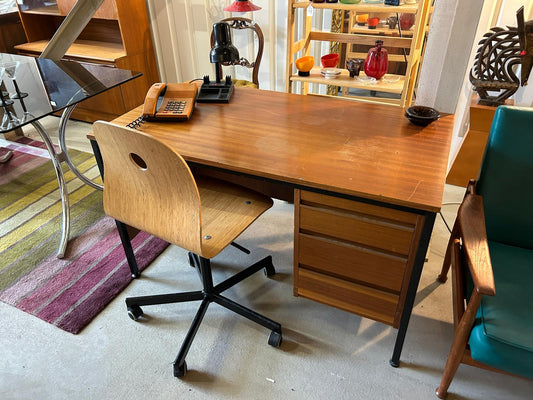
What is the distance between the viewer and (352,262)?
1.38 meters

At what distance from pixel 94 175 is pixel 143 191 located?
170cm

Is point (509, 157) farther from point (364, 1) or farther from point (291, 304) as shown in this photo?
point (364, 1)

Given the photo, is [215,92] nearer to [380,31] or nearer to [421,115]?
[421,115]

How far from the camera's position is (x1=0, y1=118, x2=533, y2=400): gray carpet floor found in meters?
1.47

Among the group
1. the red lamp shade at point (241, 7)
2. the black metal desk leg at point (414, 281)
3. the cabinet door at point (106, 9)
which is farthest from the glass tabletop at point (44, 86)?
the black metal desk leg at point (414, 281)

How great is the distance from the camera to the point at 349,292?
1456 mm

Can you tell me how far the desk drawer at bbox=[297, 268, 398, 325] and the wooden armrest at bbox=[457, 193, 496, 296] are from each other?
0.32m

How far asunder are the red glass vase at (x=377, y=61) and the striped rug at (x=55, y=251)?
1.80m

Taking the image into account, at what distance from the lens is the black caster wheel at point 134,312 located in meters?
1.75

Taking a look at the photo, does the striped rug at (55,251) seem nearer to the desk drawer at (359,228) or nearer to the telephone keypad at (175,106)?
the telephone keypad at (175,106)

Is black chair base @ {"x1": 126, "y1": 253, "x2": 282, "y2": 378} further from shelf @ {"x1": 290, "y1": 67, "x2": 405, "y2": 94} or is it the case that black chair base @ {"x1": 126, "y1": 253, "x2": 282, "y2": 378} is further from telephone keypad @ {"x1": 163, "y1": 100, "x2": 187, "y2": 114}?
shelf @ {"x1": 290, "y1": 67, "x2": 405, "y2": 94}

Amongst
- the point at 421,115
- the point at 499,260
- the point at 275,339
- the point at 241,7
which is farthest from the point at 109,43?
the point at 499,260

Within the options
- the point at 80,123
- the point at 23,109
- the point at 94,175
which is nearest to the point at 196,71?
the point at 80,123

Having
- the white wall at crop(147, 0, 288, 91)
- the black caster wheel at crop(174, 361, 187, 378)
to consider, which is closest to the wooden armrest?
the black caster wheel at crop(174, 361, 187, 378)
